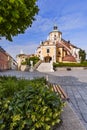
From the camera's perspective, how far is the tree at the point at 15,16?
391 inches

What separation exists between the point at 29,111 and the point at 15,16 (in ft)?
20.0

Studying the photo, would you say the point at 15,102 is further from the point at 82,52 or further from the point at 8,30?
the point at 82,52

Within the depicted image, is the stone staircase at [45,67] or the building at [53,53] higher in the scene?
the building at [53,53]

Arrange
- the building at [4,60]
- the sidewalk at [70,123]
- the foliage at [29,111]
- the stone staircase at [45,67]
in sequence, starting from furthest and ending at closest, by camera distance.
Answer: the building at [4,60] < the stone staircase at [45,67] < the sidewalk at [70,123] < the foliage at [29,111]

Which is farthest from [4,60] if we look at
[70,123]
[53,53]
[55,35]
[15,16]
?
[70,123]

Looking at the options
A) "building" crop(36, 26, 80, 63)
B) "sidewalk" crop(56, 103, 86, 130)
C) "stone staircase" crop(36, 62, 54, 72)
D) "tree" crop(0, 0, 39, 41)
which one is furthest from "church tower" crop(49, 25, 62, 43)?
"sidewalk" crop(56, 103, 86, 130)

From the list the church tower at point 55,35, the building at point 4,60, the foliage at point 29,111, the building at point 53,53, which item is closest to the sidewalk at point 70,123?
the foliage at point 29,111

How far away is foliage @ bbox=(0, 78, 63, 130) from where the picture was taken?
15.3ft

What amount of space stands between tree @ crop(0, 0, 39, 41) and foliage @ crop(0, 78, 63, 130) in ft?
17.3

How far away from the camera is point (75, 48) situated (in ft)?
316

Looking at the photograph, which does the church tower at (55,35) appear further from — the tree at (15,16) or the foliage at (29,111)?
the foliage at (29,111)

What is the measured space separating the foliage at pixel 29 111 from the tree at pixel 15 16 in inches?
208

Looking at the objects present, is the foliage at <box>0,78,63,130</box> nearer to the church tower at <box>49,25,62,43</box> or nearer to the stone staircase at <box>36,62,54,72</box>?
the stone staircase at <box>36,62,54,72</box>

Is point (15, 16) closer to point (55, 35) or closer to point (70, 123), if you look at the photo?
point (70, 123)
